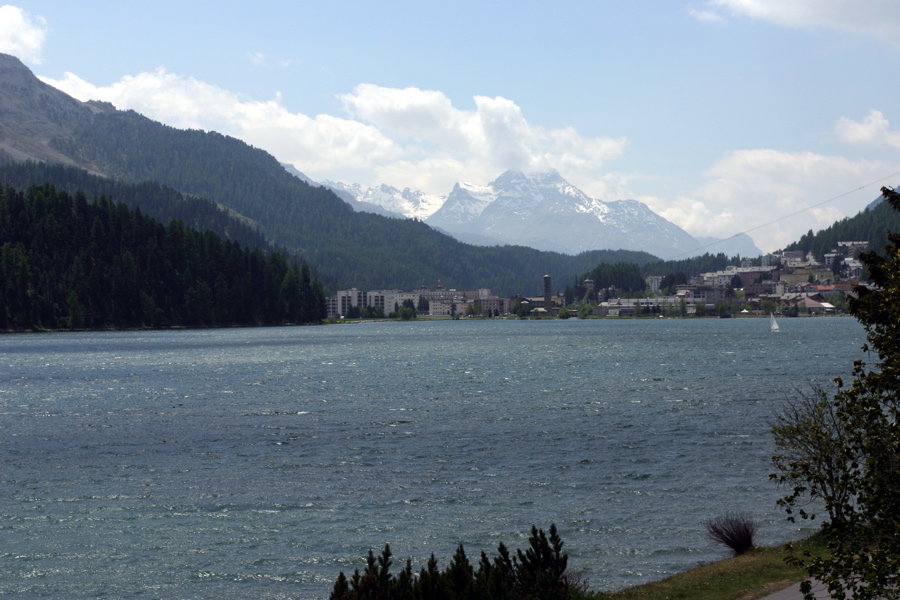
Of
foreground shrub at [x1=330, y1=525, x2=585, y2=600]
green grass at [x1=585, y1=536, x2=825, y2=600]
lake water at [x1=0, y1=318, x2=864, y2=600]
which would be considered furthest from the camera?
lake water at [x1=0, y1=318, x2=864, y2=600]

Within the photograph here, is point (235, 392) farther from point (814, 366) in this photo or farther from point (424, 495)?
point (814, 366)

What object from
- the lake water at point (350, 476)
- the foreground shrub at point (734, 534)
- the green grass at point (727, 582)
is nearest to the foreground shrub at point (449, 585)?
the green grass at point (727, 582)

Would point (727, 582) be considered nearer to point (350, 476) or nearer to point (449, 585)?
point (449, 585)

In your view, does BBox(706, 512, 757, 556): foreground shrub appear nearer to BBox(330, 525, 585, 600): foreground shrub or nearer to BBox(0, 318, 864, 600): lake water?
BBox(0, 318, 864, 600): lake water

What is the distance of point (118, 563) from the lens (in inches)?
1106

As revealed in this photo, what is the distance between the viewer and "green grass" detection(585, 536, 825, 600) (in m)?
21.5

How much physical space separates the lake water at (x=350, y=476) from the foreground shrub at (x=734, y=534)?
658mm

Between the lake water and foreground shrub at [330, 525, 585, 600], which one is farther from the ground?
foreground shrub at [330, 525, 585, 600]

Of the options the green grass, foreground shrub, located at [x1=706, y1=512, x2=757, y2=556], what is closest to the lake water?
foreground shrub, located at [x1=706, y1=512, x2=757, y2=556]

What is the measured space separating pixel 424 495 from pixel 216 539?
944 centimetres

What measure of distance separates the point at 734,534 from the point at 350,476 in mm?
19301

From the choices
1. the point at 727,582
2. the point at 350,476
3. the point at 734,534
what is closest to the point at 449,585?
the point at 727,582

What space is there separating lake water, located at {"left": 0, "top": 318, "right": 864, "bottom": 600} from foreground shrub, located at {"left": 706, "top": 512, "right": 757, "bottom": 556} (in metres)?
0.66

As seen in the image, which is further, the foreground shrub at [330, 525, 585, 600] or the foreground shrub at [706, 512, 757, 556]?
the foreground shrub at [706, 512, 757, 556]
